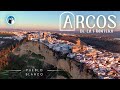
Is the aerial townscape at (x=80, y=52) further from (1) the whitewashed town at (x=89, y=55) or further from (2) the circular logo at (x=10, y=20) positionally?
(2) the circular logo at (x=10, y=20)

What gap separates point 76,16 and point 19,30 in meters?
1.07

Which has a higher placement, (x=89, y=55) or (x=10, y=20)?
(x=10, y=20)

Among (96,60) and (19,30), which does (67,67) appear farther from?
(19,30)

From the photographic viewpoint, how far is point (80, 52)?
9.33m

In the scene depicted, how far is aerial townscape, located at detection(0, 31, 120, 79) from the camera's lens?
9273 mm

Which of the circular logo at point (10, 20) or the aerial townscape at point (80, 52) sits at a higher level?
the circular logo at point (10, 20)

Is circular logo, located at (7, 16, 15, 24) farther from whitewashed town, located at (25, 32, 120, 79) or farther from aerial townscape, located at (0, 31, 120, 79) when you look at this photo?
whitewashed town, located at (25, 32, 120, 79)

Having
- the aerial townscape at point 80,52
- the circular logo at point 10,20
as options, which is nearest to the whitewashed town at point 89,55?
the aerial townscape at point 80,52

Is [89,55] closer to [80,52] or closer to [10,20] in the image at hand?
[80,52]

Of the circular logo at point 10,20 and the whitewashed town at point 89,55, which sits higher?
the circular logo at point 10,20

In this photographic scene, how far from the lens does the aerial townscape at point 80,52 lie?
9.27 m

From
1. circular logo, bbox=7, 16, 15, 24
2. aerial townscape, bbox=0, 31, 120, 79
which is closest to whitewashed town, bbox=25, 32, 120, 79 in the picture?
aerial townscape, bbox=0, 31, 120, 79

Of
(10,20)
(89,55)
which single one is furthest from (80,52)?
(10,20)
